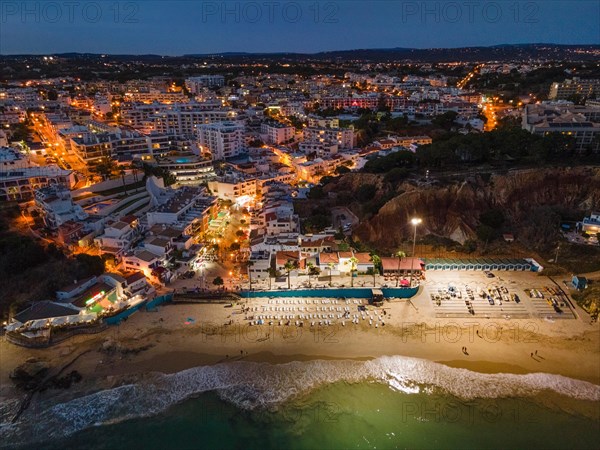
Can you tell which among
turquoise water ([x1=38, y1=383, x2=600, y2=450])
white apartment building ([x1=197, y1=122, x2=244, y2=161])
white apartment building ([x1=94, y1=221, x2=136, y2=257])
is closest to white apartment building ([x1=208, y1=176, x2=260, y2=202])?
white apartment building ([x1=94, y1=221, x2=136, y2=257])

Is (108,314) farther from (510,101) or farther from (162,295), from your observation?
(510,101)

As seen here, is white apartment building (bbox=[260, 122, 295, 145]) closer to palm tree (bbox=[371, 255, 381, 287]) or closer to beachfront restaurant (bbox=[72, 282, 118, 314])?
palm tree (bbox=[371, 255, 381, 287])

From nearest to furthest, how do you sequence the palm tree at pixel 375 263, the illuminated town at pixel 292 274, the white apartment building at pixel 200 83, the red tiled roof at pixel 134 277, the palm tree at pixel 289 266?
1. the illuminated town at pixel 292 274
2. the red tiled roof at pixel 134 277
3. the palm tree at pixel 375 263
4. the palm tree at pixel 289 266
5. the white apartment building at pixel 200 83

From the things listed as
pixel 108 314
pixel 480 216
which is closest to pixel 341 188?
pixel 480 216

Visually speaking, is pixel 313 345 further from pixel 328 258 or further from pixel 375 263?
pixel 375 263

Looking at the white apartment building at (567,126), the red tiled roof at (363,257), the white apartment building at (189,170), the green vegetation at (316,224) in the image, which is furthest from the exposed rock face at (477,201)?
the white apartment building at (189,170)

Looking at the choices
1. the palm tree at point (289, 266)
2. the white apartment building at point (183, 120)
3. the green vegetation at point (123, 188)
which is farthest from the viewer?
the white apartment building at point (183, 120)

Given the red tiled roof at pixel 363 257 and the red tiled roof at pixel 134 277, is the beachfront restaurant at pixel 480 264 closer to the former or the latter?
the red tiled roof at pixel 363 257

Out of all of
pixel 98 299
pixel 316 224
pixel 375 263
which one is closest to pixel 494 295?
pixel 375 263
